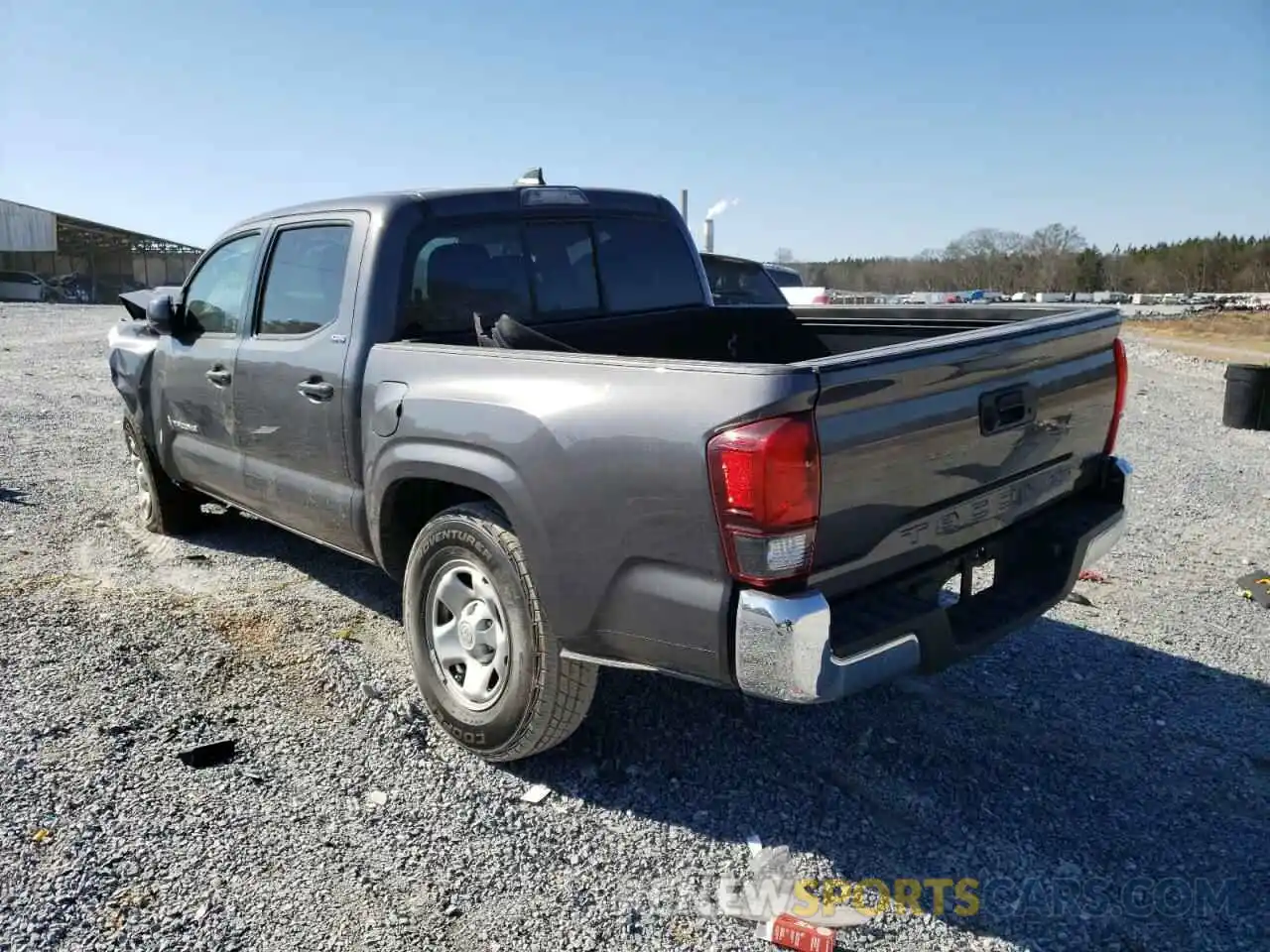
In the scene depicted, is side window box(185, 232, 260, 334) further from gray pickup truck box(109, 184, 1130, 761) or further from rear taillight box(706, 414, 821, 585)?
rear taillight box(706, 414, 821, 585)

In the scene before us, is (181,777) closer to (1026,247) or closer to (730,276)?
(730,276)

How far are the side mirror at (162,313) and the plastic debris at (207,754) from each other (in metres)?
2.77

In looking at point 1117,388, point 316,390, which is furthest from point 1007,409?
point 316,390

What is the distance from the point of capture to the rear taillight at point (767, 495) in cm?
240

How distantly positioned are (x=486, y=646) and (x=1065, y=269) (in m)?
125

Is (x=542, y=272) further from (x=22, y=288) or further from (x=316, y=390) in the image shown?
(x=22, y=288)

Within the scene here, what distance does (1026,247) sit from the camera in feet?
402

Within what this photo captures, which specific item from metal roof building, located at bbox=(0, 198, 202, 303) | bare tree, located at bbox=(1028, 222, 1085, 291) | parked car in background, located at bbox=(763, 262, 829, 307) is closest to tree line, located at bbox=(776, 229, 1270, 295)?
bare tree, located at bbox=(1028, 222, 1085, 291)

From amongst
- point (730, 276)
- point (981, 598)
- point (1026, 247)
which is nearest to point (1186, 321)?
point (730, 276)

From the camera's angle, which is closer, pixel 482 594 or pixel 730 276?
pixel 482 594

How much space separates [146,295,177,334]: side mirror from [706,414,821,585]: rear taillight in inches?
158

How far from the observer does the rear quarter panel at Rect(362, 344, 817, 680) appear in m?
2.53

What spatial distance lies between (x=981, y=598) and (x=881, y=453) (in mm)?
946

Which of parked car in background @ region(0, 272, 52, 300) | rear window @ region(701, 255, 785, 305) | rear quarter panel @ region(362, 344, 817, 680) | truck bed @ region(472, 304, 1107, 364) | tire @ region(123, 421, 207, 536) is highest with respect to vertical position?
parked car in background @ region(0, 272, 52, 300)
